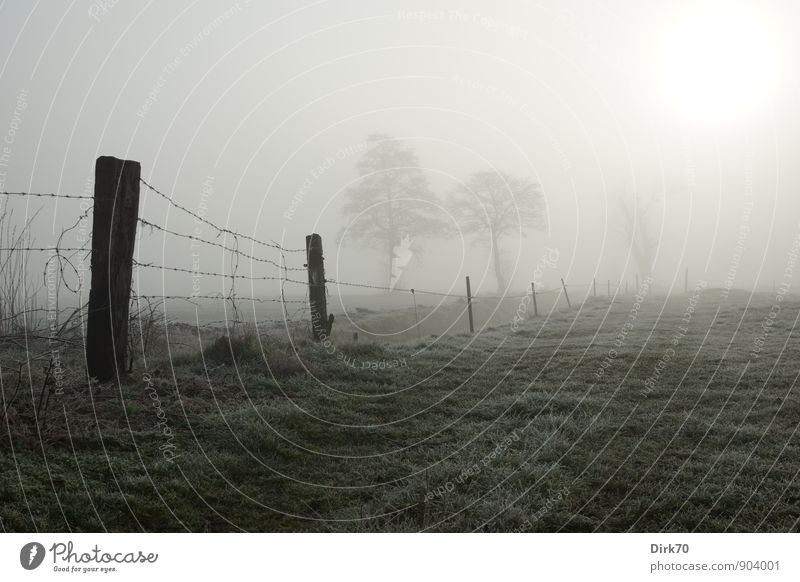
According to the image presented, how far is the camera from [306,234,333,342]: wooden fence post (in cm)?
1323

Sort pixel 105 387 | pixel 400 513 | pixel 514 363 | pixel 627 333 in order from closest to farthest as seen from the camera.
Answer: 1. pixel 400 513
2. pixel 105 387
3. pixel 514 363
4. pixel 627 333

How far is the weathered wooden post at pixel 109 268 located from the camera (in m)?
6.82

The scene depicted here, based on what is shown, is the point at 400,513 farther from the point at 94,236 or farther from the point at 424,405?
the point at 94,236

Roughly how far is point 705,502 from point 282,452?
437 cm

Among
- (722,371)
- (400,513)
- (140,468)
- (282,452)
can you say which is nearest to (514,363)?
(722,371)

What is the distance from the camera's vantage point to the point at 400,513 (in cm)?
499

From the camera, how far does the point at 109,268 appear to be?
682 cm

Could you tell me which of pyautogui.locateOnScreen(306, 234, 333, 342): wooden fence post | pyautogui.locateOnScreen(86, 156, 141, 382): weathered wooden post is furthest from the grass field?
pyautogui.locateOnScreen(306, 234, 333, 342): wooden fence post
